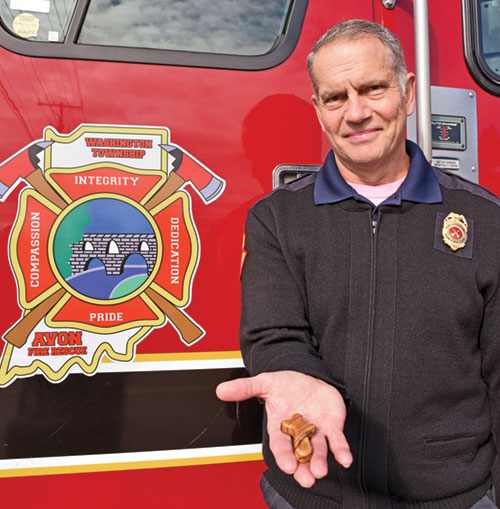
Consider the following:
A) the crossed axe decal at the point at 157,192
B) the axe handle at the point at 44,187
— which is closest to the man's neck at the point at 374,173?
the crossed axe decal at the point at 157,192

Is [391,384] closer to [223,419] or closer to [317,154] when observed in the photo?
[223,419]

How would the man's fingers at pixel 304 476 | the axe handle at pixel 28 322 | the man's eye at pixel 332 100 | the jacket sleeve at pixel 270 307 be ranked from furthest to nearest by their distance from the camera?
the axe handle at pixel 28 322
the man's eye at pixel 332 100
the jacket sleeve at pixel 270 307
the man's fingers at pixel 304 476

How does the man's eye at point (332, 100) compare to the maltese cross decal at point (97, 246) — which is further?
the maltese cross decal at point (97, 246)

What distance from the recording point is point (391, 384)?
1.00 m

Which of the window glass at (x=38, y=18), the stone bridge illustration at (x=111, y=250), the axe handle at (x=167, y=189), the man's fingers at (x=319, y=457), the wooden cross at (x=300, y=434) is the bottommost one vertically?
the man's fingers at (x=319, y=457)

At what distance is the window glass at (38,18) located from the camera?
1304 mm

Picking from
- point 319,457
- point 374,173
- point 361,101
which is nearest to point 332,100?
point 361,101

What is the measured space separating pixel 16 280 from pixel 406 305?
0.92 meters

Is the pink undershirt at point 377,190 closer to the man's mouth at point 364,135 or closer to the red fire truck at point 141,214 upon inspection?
the man's mouth at point 364,135

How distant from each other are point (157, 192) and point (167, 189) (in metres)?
0.03

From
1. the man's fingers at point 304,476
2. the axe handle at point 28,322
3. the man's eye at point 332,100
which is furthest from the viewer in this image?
the axe handle at point 28,322

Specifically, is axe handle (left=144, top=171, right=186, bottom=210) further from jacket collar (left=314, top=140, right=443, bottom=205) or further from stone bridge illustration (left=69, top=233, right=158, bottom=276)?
jacket collar (left=314, top=140, right=443, bottom=205)

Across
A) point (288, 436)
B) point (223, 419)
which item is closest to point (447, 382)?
point (288, 436)

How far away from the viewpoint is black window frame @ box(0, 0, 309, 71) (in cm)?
129
